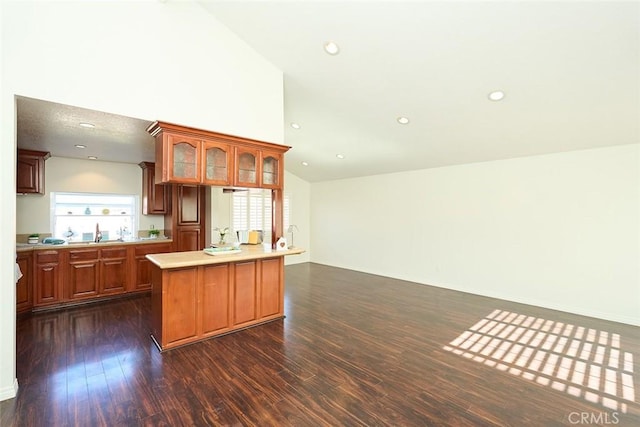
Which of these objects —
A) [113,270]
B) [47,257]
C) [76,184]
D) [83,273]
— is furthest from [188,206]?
[47,257]

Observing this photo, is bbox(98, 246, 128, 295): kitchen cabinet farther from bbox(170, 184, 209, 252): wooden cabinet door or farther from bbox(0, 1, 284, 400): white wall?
bbox(0, 1, 284, 400): white wall

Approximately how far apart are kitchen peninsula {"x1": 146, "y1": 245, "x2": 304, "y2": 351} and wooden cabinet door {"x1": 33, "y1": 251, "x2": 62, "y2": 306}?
1.99 metres

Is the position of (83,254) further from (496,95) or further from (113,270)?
(496,95)

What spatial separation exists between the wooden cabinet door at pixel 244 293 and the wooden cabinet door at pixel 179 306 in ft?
1.55

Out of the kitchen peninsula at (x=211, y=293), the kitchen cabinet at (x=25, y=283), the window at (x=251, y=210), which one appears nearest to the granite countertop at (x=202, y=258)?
the kitchen peninsula at (x=211, y=293)

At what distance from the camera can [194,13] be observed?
10.7 feet

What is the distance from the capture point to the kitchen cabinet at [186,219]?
5340mm

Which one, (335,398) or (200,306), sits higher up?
(200,306)

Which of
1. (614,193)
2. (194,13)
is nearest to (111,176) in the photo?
(194,13)

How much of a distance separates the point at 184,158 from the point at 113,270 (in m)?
2.75

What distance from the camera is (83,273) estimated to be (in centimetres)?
435

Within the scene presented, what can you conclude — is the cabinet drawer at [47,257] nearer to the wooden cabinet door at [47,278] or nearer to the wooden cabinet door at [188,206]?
the wooden cabinet door at [47,278]

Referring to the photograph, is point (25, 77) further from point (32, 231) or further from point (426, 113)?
point (426, 113)

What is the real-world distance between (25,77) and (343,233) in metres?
6.45
